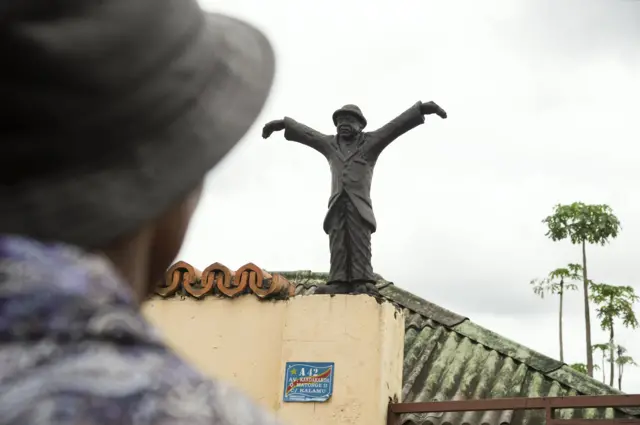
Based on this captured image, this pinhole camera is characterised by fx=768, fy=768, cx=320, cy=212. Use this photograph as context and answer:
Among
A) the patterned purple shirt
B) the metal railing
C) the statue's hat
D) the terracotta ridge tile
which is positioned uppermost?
the statue's hat

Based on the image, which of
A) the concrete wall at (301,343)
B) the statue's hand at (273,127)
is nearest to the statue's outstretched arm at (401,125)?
the statue's hand at (273,127)

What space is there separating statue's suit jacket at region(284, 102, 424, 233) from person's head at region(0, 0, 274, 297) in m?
3.98

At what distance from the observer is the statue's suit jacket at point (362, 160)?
4754 mm

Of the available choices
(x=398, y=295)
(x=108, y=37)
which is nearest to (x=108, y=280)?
(x=108, y=37)

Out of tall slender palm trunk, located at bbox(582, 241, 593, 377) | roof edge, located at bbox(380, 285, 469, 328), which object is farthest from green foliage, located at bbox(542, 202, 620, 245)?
roof edge, located at bbox(380, 285, 469, 328)

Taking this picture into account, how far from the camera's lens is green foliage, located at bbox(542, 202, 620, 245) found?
22.7 metres

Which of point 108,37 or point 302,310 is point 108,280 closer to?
point 108,37

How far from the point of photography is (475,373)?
6012mm

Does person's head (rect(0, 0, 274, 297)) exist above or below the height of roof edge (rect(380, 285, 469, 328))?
below

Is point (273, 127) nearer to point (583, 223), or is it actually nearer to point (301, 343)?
point (301, 343)

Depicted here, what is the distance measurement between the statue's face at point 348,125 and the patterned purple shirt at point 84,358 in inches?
169

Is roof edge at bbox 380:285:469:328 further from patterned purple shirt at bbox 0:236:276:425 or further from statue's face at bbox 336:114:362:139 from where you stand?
patterned purple shirt at bbox 0:236:276:425

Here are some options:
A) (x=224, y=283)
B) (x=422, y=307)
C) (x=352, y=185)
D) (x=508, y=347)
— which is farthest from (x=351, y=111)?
(x=422, y=307)

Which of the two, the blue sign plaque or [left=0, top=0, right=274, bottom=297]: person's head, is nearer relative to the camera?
[left=0, top=0, right=274, bottom=297]: person's head
